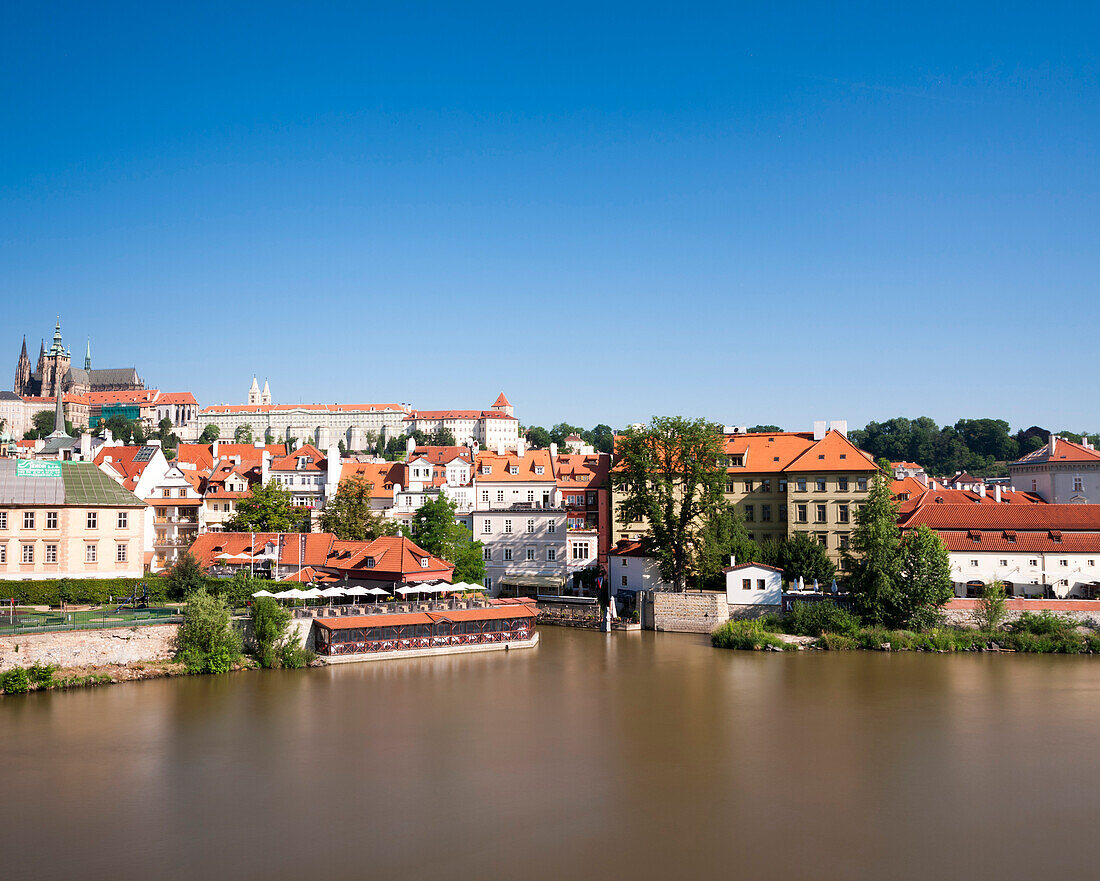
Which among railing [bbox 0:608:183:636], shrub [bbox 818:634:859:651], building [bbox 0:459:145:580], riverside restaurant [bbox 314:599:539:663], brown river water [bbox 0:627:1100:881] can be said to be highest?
building [bbox 0:459:145:580]

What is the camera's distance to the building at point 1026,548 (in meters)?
38.9

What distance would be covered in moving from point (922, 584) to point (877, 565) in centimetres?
178

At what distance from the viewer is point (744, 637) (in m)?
37.2

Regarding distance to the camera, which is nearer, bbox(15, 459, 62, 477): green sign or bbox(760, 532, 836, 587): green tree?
bbox(15, 459, 62, 477): green sign

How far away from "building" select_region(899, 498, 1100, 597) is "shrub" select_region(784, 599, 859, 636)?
5.96m

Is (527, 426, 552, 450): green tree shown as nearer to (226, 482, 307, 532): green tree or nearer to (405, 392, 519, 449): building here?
(405, 392, 519, 449): building

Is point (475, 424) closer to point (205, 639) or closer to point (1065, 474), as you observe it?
point (1065, 474)

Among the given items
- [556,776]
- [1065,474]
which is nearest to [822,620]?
[556,776]

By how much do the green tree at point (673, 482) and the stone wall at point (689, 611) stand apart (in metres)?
1.10

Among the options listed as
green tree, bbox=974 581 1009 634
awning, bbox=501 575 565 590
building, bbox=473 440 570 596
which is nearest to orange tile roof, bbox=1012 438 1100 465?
green tree, bbox=974 581 1009 634

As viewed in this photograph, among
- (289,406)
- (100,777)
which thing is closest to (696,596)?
(100,777)

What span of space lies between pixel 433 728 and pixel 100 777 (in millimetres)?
7753

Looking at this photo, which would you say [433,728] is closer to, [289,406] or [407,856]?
[407,856]

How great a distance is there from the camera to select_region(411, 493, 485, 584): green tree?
44.5m
